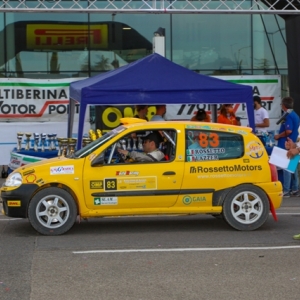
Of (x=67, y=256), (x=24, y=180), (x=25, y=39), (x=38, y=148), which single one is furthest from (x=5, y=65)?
(x=67, y=256)

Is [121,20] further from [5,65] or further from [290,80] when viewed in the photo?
[290,80]

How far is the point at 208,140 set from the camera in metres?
9.62

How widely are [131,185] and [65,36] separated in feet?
34.9

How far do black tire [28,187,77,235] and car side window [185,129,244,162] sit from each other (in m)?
1.71

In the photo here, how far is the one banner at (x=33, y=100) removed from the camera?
16625 millimetres

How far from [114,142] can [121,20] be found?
33.7 ft

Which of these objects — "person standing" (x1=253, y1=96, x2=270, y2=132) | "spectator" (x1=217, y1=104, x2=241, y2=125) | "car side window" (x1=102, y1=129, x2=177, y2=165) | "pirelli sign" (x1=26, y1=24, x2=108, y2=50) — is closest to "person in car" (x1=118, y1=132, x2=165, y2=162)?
"car side window" (x1=102, y1=129, x2=177, y2=165)

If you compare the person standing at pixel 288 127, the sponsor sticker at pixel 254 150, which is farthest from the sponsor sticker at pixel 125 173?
the person standing at pixel 288 127

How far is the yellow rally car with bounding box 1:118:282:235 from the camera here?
9.32 meters

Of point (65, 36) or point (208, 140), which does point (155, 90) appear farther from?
point (65, 36)

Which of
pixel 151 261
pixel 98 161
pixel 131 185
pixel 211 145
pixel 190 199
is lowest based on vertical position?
pixel 151 261

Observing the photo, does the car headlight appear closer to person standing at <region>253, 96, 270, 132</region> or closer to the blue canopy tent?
the blue canopy tent

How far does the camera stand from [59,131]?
16.6 meters

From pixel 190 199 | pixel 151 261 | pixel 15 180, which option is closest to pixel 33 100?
Answer: pixel 15 180
